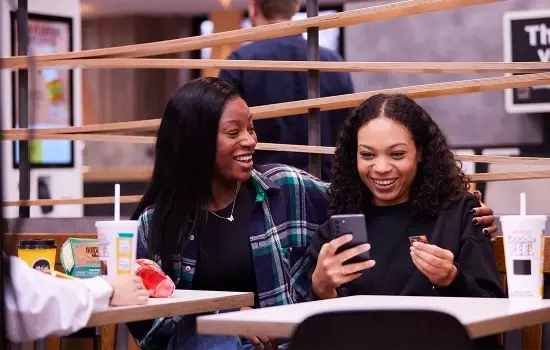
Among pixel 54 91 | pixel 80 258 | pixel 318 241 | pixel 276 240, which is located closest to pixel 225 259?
pixel 276 240

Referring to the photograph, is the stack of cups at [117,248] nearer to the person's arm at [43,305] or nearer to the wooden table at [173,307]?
the wooden table at [173,307]

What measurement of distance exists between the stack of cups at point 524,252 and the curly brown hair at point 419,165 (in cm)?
40

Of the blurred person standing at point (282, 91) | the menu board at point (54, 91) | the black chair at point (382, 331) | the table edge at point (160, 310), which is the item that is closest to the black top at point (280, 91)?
the blurred person standing at point (282, 91)

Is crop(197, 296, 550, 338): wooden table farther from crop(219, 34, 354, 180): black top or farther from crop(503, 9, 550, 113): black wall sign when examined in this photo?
crop(503, 9, 550, 113): black wall sign

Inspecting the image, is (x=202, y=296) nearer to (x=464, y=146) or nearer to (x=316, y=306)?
(x=316, y=306)

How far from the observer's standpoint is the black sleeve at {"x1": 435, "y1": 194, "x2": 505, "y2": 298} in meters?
2.52

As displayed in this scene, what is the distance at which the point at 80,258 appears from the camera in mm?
2881

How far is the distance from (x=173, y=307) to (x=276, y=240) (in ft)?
2.30

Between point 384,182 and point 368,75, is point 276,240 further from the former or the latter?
point 368,75

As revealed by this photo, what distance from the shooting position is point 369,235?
282 centimetres

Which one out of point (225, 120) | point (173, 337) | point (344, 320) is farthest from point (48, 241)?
point (344, 320)

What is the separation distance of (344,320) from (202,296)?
2.34 feet

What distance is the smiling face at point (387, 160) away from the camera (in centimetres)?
276

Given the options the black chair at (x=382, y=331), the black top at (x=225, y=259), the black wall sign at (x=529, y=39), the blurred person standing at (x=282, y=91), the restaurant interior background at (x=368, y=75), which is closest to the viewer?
the black chair at (x=382, y=331)
